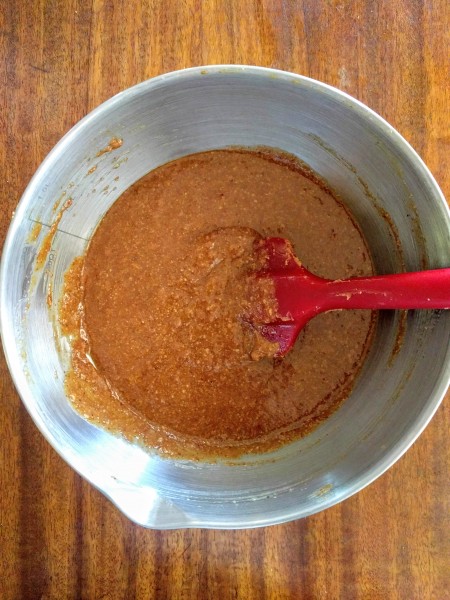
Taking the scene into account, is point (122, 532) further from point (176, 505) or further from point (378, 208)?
point (378, 208)

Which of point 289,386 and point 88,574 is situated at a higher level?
A: point 289,386

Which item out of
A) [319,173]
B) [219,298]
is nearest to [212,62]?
[319,173]

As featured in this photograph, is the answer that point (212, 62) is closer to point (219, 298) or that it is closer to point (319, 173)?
point (319, 173)

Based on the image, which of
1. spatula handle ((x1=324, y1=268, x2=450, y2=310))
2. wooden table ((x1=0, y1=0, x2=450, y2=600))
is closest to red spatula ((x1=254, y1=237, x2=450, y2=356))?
spatula handle ((x1=324, y1=268, x2=450, y2=310))

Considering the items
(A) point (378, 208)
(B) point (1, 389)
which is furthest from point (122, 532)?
(A) point (378, 208)

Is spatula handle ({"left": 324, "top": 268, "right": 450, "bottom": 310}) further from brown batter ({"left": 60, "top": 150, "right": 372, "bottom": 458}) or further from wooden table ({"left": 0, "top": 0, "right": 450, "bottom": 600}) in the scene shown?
wooden table ({"left": 0, "top": 0, "right": 450, "bottom": 600})

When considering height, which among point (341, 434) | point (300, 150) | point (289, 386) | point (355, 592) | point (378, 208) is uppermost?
point (300, 150)
